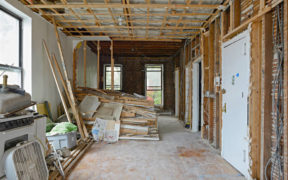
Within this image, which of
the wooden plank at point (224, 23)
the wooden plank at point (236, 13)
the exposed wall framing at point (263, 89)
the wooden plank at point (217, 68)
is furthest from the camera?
the wooden plank at point (217, 68)

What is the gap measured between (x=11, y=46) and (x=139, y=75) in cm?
835

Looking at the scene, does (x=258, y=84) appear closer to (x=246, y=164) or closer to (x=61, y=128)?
(x=246, y=164)

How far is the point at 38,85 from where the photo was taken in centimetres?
465

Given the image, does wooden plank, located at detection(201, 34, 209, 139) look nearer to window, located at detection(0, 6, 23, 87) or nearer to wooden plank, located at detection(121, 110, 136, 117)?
wooden plank, located at detection(121, 110, 136, 117)

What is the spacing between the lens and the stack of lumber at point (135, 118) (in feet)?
17.2

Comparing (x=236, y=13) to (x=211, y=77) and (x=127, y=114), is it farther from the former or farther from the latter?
(x=127, y=114)

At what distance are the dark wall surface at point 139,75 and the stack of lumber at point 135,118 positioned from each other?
5711 millimetres

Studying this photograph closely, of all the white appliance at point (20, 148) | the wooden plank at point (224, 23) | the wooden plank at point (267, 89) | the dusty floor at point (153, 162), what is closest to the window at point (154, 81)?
the dusty floor at point (153, 162)

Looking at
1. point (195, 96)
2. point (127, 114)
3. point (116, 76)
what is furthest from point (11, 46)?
point (116, 76)

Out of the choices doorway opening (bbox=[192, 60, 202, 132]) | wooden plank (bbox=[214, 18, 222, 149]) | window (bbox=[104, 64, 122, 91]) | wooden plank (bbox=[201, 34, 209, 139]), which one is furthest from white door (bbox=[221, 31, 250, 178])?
window (bbox=[104, 64, 122, 91])

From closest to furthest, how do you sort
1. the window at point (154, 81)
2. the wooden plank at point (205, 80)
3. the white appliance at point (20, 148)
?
the white appliance at point (20, 148), the wooden plank at point (205, 80), the window at point (154, 81)

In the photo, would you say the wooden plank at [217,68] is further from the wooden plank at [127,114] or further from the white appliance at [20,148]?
the white appliance at [20,148]

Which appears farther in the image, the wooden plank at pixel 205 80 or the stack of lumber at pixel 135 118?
the stack of lumber at pixel 135 118

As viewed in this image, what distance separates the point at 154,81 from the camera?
12.1 m
